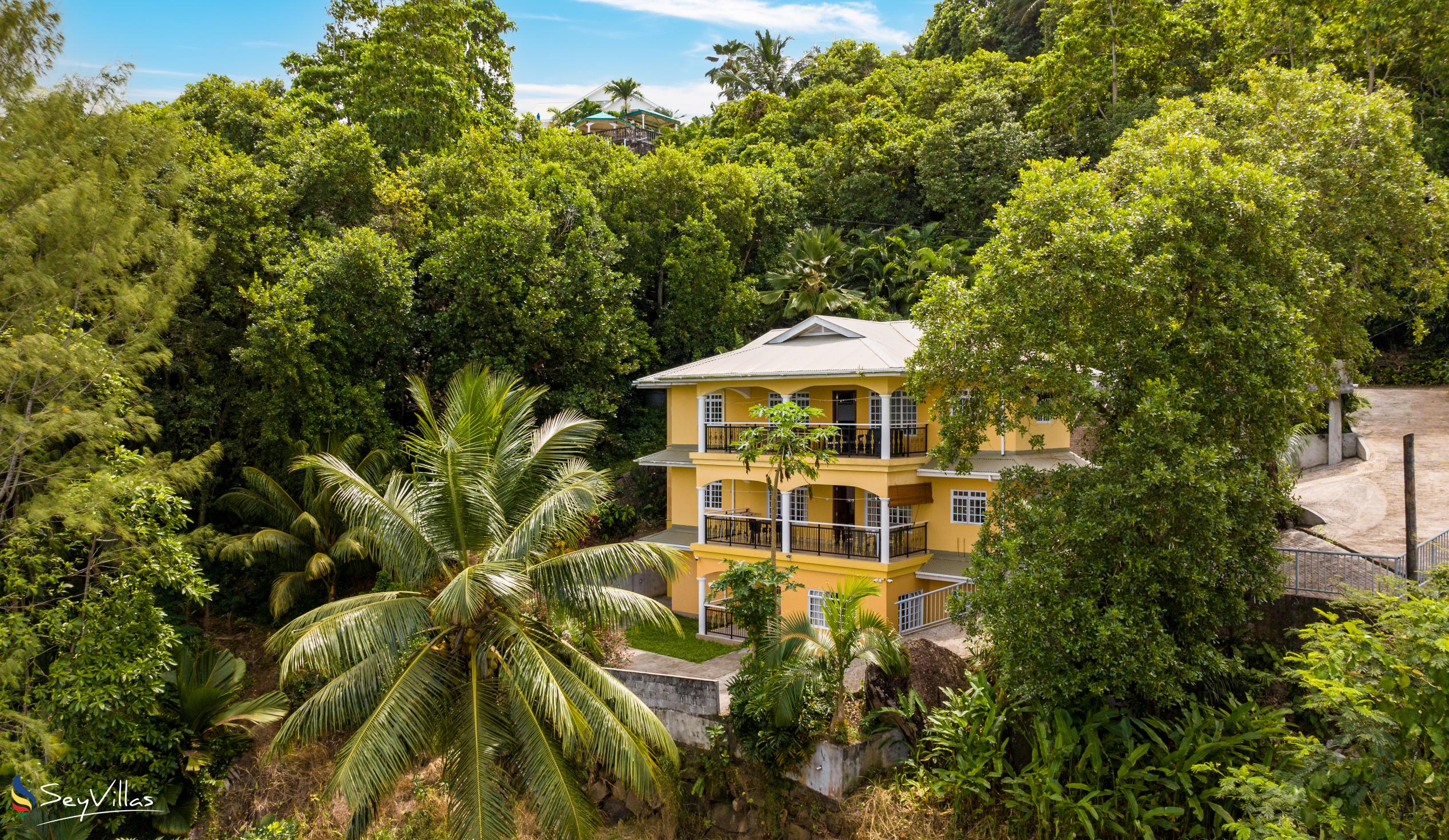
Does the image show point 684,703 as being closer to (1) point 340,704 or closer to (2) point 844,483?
(1) point 340,704

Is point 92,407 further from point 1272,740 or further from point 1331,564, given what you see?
point 1331,564

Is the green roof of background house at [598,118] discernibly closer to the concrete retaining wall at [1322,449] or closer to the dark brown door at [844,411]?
the dark brown door at [844,411]

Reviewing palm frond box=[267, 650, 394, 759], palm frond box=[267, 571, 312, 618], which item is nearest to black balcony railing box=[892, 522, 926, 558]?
palm frond box=[267, 650, 394, 759]

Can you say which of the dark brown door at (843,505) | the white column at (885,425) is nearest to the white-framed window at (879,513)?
the dark brown door at (843,505)

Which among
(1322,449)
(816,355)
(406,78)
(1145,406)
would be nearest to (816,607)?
(816,355)

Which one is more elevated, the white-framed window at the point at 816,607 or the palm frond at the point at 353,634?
the palm frond at the point at 353,634

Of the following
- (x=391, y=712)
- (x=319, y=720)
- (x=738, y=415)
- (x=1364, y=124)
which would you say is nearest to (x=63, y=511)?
(x=319, y=720)
